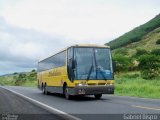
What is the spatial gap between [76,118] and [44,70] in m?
21.6

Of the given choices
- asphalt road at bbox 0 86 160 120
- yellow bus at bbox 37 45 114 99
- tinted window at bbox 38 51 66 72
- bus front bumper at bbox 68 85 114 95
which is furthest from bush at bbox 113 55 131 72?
asphalt road at bbox 0 86 160 120

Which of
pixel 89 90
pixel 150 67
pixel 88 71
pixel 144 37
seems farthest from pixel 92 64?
pixel 144 37

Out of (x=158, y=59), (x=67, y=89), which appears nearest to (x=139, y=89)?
(x=67, y=89)

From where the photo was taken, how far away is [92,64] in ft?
78.9

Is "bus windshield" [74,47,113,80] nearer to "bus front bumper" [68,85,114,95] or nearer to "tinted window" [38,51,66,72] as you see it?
"bus front bumper" [68,85,114,95]

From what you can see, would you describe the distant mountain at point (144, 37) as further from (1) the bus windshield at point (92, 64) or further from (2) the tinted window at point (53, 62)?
(1) the bus windshield at point (92, 64)

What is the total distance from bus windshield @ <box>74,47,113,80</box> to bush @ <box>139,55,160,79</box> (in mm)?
34980

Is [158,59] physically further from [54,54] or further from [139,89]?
[54,54]

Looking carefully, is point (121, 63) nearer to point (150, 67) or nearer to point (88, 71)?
point (150, 67)

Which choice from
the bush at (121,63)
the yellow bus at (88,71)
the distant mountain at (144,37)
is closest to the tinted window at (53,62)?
the yellow bus at (88,71)

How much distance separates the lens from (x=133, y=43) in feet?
427

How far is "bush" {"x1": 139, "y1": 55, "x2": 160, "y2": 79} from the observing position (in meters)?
59.7

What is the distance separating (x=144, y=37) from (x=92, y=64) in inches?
4274

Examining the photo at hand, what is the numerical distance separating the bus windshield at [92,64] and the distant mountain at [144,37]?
89.1m
